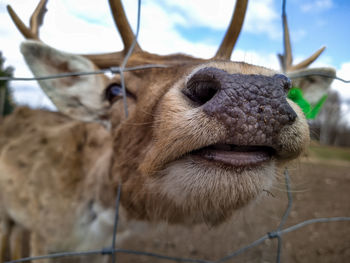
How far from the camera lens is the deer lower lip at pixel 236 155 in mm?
1198

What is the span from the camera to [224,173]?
1210 mm

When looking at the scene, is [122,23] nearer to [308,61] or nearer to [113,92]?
[113,92]

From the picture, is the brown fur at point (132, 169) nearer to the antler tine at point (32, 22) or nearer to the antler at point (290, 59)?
the antler tine at point (32, 22)

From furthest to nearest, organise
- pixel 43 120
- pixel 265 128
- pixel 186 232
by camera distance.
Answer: pixel 186 232, pixel 43 120, pixel 265 128

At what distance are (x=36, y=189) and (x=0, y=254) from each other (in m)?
1.55

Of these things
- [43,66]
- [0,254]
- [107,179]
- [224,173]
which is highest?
[43,66]

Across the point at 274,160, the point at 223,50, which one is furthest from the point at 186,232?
the point at 274,160

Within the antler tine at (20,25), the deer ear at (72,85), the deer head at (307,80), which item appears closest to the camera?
the antler tine at (20,25)

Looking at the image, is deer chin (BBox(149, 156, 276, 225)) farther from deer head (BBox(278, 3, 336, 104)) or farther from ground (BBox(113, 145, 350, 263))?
deer head (BBox(278, 3, 336, 104))

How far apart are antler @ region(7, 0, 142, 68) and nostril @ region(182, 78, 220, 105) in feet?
4.13

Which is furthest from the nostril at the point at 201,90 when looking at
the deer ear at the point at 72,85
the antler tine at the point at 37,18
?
the antler tine at the point at 37,18

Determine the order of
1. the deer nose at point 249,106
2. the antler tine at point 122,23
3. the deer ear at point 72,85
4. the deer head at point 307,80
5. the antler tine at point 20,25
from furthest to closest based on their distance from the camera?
the deer head at point 307,80 < the deer ear at point 72,85 < the antler tine at point 20,25 < the antler tine at point 122,23 < the deer nose at point 249,106

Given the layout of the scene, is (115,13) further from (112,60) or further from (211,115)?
(211,115)

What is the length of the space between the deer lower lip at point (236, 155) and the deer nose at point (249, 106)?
95 millimetres
